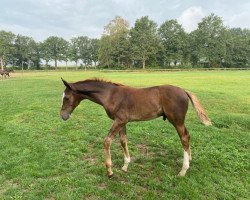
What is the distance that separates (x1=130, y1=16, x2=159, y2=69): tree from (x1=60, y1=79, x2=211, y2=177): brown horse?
8009cm

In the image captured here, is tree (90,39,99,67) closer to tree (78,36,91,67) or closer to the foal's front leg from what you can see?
tree (78,36,91,67)

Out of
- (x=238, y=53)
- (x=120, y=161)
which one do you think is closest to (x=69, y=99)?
(x=120, y=161)

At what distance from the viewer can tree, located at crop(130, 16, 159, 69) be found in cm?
8694

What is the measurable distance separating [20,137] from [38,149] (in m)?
1.56

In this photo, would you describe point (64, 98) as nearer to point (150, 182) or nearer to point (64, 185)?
point (64, 185)

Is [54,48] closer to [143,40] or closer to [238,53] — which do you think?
[143,40]

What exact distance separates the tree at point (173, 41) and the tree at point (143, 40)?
476 centimetres

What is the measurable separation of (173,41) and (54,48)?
5543 cm

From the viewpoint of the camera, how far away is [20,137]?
9031 mm

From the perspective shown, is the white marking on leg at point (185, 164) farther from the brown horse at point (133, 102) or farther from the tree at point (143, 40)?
the tree at point (143, 40)

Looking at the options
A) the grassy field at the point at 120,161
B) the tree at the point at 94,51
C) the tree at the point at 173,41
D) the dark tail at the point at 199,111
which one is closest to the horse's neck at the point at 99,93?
the grassy field at the point at 120,161

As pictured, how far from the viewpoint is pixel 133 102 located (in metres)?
6.01

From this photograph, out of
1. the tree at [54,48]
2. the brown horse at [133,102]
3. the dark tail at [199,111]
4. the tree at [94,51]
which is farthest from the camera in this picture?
the tree at [94,51]

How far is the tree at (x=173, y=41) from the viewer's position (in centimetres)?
9088
